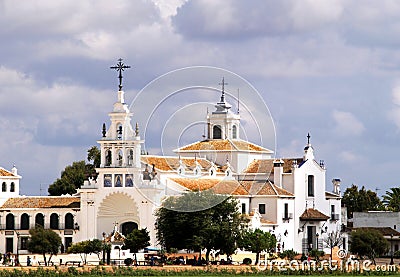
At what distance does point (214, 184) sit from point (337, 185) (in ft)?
66.0

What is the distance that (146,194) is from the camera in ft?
362

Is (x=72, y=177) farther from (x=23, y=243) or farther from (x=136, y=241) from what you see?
(x=136, y=241)

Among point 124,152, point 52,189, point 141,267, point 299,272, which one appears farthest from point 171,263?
point 52,189

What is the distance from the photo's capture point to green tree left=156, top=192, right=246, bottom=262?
9944cm

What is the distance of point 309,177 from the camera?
122 m

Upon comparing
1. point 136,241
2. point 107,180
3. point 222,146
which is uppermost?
point 222,146

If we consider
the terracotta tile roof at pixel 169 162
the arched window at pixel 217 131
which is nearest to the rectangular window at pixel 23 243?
the terracotta tile roof at pixel 169 162

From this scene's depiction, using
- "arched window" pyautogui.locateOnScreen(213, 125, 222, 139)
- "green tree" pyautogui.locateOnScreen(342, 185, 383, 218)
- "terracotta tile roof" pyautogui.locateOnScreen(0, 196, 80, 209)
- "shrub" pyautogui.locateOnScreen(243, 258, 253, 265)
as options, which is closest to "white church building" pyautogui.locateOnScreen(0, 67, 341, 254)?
"terracotta tile roof" pyautogui.locateOnScreen(0, 196, 80, 209)

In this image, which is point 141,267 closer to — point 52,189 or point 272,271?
point 272,271

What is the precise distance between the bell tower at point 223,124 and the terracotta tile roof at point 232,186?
7.57 m

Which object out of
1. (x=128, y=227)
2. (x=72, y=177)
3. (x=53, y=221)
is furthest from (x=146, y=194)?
(x=72, y=177)

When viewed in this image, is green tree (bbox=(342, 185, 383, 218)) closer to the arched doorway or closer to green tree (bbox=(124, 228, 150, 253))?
the arched doorway

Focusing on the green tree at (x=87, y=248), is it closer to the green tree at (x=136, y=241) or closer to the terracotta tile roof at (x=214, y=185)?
the green tree at (x=136, y=241)

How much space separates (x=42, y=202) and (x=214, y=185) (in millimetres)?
14260
